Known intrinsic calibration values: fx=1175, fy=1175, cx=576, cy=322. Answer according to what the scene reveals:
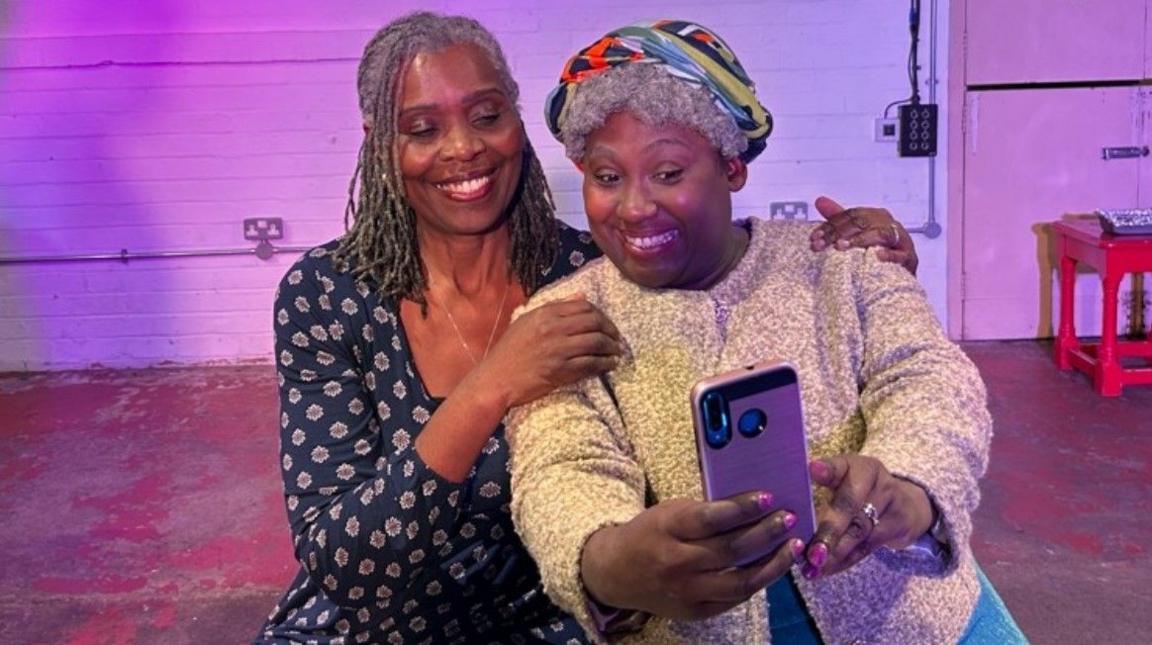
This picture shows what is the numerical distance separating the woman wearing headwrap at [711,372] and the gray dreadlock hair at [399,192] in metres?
0.43

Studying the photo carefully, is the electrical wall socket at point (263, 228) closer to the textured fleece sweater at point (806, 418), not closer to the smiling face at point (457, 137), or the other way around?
the smiling face at point (457, 137)

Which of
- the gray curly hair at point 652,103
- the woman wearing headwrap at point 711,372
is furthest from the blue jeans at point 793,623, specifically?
the gray curly hair at point 652,103

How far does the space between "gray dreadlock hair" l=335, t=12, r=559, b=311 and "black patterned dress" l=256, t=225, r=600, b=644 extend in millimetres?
62

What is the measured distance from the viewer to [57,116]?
6438mm

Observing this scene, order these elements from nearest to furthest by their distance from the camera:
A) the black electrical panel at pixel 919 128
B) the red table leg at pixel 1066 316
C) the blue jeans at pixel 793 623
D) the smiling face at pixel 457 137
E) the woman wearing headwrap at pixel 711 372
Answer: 1. the woman wearing headwrap at pixel 711 372
2. the blue jeans at pixel 793 623
3. the smiling face at pixel 457 137
4. the red table leg at pixel 1066 316
5. the black electrical panel at pixel 919 128

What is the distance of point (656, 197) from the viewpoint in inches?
56.3

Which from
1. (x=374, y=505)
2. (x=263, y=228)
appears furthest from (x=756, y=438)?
(x=263, y=228)

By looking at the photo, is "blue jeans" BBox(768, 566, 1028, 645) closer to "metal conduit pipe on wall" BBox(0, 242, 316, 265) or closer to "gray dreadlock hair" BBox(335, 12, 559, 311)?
"gray dreadlock hair" BBox(335, 12, 559, 311)

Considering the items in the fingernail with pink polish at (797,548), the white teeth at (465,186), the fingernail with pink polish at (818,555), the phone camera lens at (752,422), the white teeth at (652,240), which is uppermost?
the white teeth at (465,186)

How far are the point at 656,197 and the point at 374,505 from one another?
1.99 feet

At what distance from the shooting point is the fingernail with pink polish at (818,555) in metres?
1.09

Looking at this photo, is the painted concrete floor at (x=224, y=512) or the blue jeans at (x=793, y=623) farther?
the painted concrete floor at (x=224, y=512)

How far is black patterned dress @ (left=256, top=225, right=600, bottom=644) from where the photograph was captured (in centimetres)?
167

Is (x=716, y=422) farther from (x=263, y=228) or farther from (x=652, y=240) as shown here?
(x=263, y=228)
